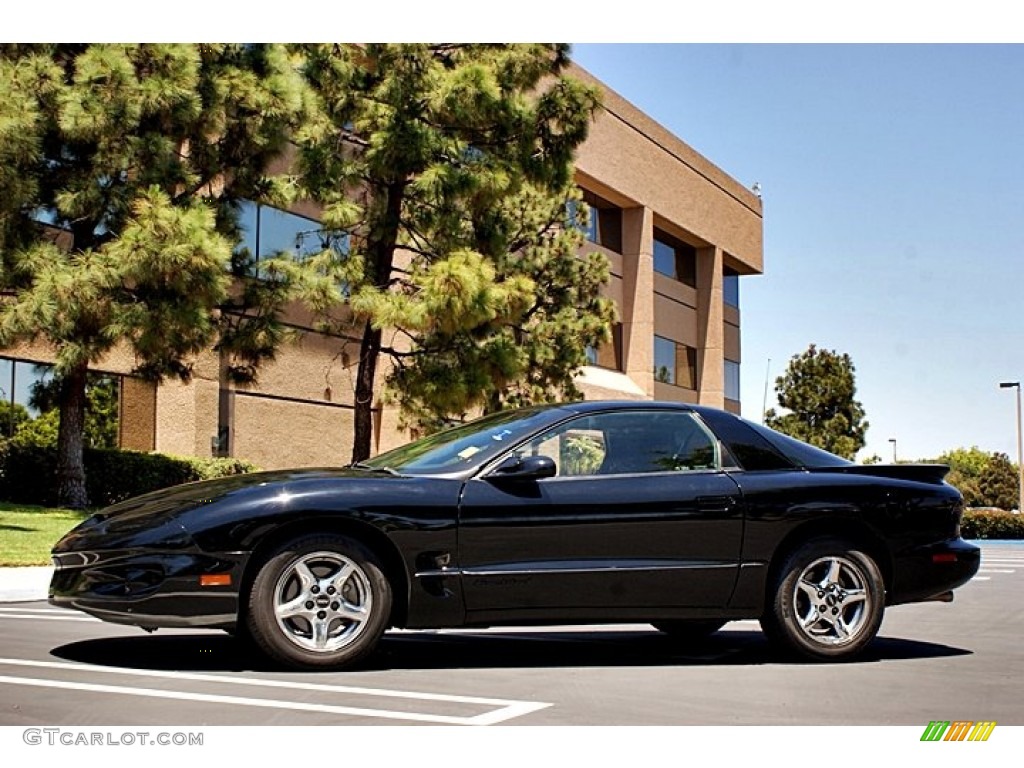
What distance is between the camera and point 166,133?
2211 cm

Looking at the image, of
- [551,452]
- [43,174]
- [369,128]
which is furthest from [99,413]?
[551,452]

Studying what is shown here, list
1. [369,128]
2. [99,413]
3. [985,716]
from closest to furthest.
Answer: [985,716] → [369,128] → [99,413]

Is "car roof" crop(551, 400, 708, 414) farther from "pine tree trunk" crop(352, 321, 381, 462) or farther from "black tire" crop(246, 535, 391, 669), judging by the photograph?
"pine tree trunk" crop(352, 321, 381, 462)

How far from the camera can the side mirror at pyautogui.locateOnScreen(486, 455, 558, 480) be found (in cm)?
738

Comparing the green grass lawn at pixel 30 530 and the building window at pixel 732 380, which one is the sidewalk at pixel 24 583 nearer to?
the green grass lawn at pixel 30 530

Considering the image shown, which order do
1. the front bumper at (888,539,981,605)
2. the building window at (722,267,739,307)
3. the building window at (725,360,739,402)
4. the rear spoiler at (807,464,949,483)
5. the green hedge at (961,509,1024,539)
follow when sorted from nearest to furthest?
the front bumper at (888,539,981,605) < the rear spoiler at (807,464,949,483) < the green hedge at (961,509,1024,539) < the building window at (725,360,739,402) < the building window at (722,267,739,307)

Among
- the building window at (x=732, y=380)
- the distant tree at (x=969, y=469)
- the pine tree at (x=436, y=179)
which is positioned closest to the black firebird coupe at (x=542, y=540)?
the pine tree at (x=436, y=179)

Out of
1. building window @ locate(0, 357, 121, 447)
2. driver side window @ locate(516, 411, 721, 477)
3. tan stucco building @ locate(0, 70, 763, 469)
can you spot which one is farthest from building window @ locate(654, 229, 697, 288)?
driver side window @ locate(516, 411, 721, 477)

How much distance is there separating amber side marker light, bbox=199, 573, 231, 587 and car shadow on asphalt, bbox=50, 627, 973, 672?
0.44 m

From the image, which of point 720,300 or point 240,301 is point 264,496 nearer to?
point 240,301

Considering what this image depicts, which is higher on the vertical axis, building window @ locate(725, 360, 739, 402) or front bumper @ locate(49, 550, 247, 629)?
building window @ locate(725, 360, 739, 402)

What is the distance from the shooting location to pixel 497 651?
8.26 metres

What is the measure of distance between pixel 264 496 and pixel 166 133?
16234mm

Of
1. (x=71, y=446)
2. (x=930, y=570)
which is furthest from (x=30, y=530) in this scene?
(x=930, y=570)
